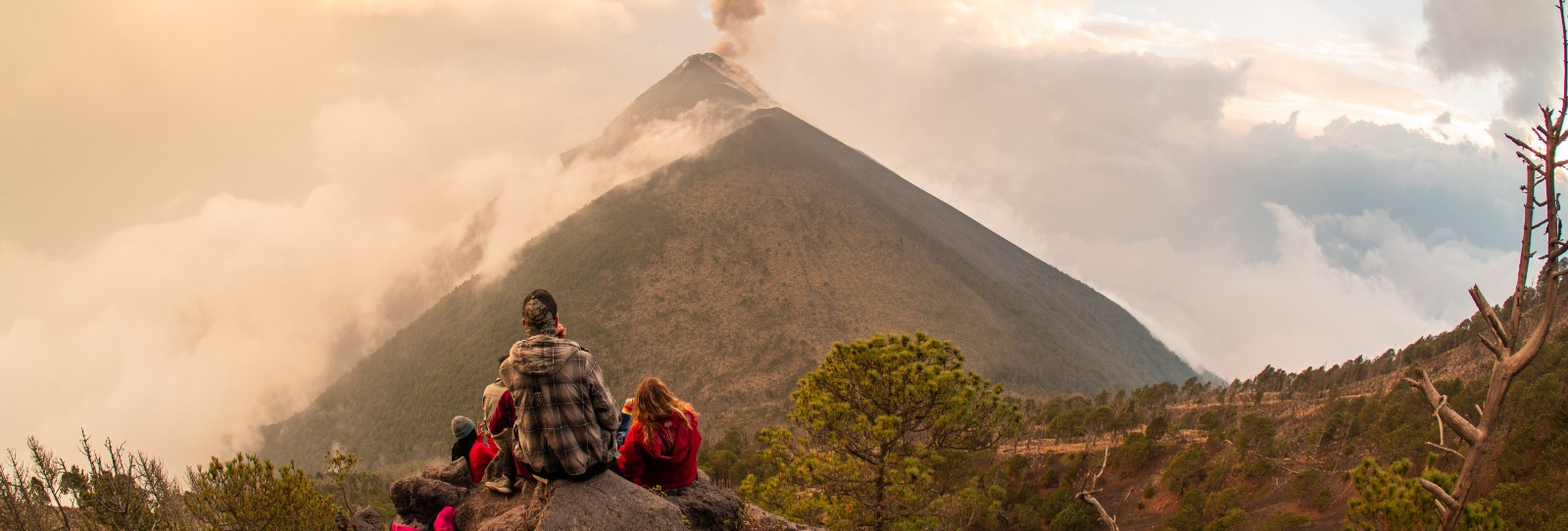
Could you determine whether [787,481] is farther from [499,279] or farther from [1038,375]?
[499,279]

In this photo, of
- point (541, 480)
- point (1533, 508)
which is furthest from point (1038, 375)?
point (541, 480)

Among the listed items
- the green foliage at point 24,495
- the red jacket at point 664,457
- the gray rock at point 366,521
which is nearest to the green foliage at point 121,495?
the green foliage at point 24,495

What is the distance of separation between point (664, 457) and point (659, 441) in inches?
10.9

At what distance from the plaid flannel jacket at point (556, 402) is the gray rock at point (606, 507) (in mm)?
306

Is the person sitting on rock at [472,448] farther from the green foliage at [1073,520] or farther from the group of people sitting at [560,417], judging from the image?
the green foliage at [1073,520]

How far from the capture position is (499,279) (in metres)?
169

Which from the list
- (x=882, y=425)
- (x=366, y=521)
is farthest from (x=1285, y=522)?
(x=366, y=521)

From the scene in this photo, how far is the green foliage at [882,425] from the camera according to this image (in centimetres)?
1819

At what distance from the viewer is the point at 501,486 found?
902 centimetres

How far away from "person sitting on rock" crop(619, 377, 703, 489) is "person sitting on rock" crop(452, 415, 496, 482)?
2.09 metres

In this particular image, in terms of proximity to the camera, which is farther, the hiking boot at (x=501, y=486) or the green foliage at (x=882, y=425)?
the green foliage at (x=882, y=425)

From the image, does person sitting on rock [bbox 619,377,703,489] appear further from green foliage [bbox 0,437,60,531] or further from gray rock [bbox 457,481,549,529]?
green foliage [bbox 0,437,60,531]

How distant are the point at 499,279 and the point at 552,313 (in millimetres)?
172750

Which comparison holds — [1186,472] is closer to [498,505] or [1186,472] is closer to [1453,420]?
[1453,420]
